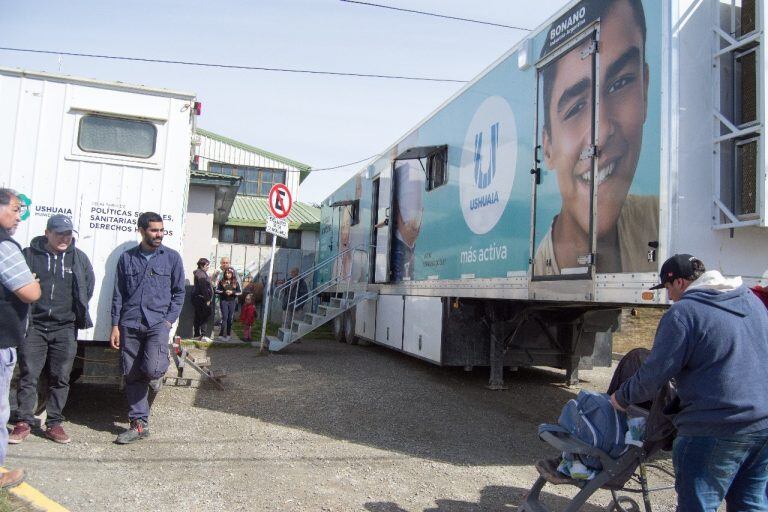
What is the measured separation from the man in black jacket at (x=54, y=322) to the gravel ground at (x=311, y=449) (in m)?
0.26

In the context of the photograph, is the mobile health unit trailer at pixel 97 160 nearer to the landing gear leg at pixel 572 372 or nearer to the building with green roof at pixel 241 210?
the landing gear leg at pixel 572 372

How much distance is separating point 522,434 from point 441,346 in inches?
75.8

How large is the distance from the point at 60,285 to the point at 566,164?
163 inches

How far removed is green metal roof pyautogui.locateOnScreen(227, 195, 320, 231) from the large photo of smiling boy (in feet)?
52.4

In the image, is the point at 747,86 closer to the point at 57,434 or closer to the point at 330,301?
the point at 57,434

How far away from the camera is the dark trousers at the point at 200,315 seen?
404 inches

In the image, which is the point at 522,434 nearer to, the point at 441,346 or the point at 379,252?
the point at 441,346

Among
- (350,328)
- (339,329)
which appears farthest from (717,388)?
(339,329)

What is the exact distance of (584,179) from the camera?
4.75 meters

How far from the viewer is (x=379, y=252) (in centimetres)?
1022

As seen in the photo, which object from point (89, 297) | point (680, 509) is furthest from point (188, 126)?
point (680, 509)

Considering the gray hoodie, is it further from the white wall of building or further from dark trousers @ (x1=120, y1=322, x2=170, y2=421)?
the white wall of building

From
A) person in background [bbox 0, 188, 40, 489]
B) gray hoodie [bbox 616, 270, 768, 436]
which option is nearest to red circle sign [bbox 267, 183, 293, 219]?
person in background [bbox 0, 188, 40, 489]

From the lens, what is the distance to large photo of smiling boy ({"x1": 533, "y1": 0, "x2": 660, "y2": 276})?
4.14 m
